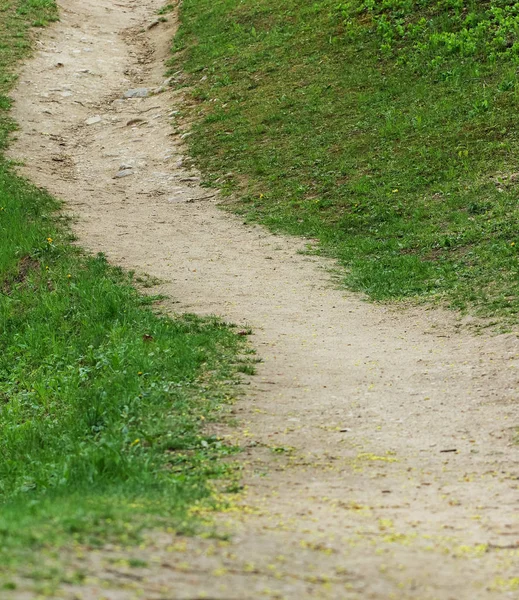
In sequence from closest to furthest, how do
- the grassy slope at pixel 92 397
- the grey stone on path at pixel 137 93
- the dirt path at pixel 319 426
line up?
the dirt path at pixel 319 426 → the grassy slope at pixel 92 397 → the grey stone on path at pixel 137 93

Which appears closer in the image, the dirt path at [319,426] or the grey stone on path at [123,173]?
the dirt path at [319,426]

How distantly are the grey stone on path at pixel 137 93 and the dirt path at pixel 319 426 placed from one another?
322cm

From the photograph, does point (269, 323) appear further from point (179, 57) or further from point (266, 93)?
point (179, 57)

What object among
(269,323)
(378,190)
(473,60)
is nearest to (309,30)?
(473,60)

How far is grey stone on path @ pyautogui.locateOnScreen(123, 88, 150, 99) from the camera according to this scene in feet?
61.9

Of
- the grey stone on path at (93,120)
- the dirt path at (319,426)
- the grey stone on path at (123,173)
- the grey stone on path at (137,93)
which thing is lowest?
the dirt path at (319,426)

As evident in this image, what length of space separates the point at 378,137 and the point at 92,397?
8189mm

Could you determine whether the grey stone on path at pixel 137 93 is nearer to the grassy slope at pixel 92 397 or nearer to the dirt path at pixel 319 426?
the dirt path at pixel 319 426

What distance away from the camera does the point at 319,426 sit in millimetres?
6465

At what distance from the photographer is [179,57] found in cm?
2009

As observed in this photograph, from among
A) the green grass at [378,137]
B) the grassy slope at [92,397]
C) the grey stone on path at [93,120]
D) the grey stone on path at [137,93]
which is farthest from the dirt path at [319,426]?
the grey stone on path at [137,93]

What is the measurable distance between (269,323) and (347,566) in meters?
5.33

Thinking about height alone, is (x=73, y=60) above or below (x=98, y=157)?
above

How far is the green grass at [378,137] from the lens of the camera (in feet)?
35.0
